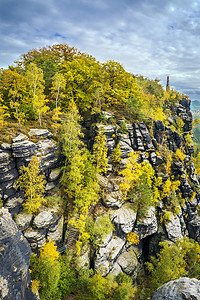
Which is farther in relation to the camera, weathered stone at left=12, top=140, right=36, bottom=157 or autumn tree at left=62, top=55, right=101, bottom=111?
autumn tree at left=62, top=55, right=101, bottom=111

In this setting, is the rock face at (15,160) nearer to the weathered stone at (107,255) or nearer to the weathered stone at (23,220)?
the weathered stone at (23,220)

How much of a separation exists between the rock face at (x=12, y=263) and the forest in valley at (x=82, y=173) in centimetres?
319

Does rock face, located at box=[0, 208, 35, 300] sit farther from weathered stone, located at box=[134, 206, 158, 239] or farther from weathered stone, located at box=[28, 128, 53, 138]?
weathered stone, located at box=[134, 206, 158, 239]

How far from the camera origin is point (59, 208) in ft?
97.2

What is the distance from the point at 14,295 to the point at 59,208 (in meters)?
15.8

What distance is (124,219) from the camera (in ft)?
111

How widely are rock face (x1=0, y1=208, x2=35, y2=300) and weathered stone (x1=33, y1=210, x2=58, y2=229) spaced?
756 cm

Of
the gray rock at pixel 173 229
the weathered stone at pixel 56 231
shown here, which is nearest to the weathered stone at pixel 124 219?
the weathered stone at pixel 56 231

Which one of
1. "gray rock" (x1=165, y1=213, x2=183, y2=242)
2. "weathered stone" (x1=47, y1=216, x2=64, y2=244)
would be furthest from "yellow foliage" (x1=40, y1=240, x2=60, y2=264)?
"gray rock" (x1=165, y1=213, x2=183, y2=242)

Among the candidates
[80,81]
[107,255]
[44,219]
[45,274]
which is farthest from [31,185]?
[80,81]

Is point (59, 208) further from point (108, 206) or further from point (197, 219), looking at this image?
point (197, 219)

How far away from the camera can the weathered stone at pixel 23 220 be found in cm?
2328

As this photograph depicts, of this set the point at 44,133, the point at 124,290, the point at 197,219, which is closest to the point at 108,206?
the point at 124,290

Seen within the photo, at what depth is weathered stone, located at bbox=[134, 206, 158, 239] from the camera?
3653cm
